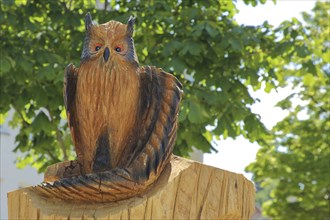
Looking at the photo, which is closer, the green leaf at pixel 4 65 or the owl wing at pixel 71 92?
the owl wing at pixel 71 92

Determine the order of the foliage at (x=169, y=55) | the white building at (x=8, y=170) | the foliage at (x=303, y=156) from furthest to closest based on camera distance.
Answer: the white building at (x=8, y=170) → the foliage at (x=303, y=156) → the foliage at (x=169, y=55)

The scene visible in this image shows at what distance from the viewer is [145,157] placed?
289cm

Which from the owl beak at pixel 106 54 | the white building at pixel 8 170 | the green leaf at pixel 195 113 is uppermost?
the white building at pixel 8 170

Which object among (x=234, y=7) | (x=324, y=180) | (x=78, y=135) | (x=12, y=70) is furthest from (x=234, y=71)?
(x=324, y=180)

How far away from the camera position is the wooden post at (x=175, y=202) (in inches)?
110

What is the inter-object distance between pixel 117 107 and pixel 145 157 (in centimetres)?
26

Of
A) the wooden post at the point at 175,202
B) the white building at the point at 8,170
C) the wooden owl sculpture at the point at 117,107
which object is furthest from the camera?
the white building at the point at 8,170

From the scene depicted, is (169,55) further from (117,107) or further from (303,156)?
(303,156)

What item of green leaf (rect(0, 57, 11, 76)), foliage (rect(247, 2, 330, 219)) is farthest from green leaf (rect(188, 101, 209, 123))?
foliage (rect(247, 2, 330, 219))

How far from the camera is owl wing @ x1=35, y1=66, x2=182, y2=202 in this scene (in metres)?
2.81

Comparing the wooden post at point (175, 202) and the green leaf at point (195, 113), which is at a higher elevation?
the green leaf at point (195, 113)

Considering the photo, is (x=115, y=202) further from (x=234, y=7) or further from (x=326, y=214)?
(x=326, y=214)

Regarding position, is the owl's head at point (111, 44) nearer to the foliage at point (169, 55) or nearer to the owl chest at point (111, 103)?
the owl chest at point (111, 103)

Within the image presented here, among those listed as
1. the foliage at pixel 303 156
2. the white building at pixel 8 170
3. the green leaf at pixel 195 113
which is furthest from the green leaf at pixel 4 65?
the white building at pixel 8 170
